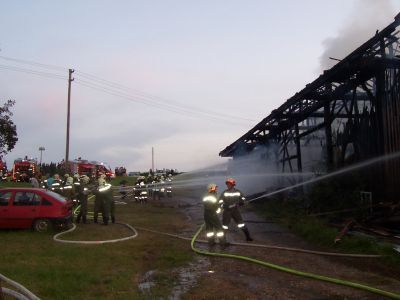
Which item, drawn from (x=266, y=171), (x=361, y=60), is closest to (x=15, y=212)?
(x=361, y=60)

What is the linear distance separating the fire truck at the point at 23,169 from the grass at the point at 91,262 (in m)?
27.9

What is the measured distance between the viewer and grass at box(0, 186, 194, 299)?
6658 millimetres

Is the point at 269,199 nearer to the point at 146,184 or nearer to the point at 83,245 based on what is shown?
the point at 146,184

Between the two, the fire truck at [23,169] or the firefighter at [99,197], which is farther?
the fire truck at [23,169]

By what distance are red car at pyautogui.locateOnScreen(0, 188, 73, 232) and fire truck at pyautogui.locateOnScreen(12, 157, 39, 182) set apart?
27.8 m

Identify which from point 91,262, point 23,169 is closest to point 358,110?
point 91,262

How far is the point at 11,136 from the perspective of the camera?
2230 centimetres

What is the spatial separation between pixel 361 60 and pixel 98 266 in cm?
970

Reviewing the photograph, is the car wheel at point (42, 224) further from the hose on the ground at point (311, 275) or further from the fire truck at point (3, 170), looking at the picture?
the fire truck at point (3, 170)

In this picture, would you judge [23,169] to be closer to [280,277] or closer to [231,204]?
[231,204]

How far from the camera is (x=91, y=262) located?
8500 mm

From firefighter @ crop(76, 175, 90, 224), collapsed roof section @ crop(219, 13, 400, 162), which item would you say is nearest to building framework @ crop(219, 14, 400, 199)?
collapsed roof section @ crop(219, 13, 400, 162)

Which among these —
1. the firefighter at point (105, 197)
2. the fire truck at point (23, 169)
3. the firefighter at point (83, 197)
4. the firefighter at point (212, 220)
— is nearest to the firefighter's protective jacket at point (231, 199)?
the firefighter at point (212, 220)

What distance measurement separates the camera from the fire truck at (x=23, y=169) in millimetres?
38719
